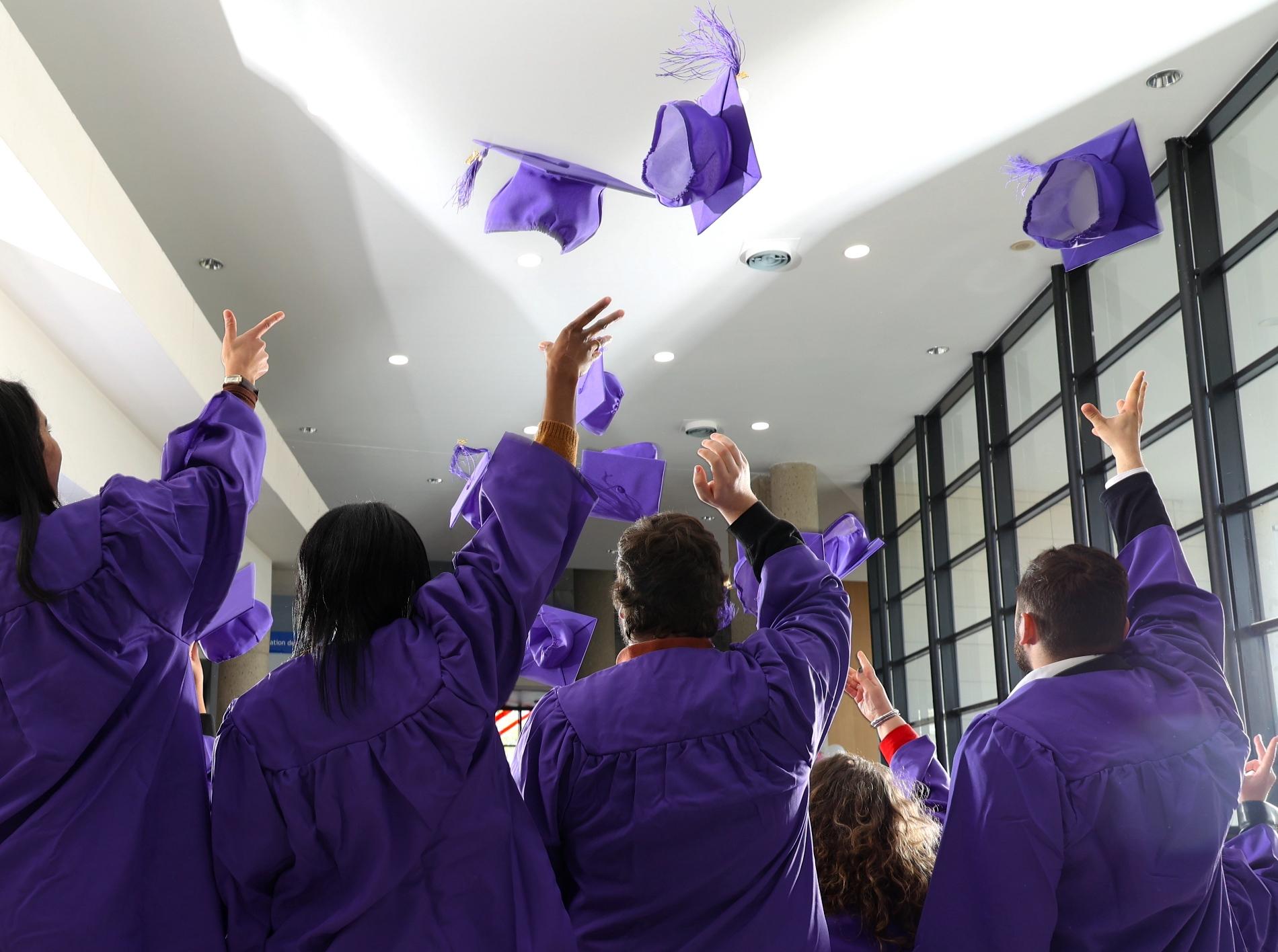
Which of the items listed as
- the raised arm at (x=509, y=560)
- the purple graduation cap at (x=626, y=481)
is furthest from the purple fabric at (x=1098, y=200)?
the raised arm at (x=509, y=560)

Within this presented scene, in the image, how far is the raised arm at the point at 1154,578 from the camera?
1.87 metres

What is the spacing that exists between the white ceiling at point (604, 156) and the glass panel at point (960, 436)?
9.5 inches

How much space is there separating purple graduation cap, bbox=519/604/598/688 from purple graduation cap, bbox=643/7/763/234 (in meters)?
1.14

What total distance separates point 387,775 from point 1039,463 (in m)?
7.18

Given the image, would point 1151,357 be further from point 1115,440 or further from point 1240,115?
point 1115,440

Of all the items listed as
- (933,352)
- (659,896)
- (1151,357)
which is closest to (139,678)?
(659,896)

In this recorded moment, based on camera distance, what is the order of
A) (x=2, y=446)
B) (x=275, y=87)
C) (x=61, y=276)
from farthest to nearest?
(x=275, y=87) → (x=61, y=276) → (x=2, y=446)

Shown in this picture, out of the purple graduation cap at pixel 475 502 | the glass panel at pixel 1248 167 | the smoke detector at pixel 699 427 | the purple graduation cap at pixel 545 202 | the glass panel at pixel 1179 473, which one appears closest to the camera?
the purple graduation cap at pixel 475 502

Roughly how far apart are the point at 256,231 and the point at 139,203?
2.09ft

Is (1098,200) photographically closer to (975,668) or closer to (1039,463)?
(1039,463)

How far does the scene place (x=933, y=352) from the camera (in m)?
8.53

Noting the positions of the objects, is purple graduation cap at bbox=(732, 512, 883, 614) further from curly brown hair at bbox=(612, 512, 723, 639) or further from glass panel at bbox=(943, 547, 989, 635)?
glass panel at bbox=(943, 547, 989, 635)

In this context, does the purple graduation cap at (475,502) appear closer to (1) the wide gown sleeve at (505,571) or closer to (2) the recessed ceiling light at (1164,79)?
(1) the wide gown sleeve at (505,571)

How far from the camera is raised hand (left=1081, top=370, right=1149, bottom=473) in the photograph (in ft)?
7.04
